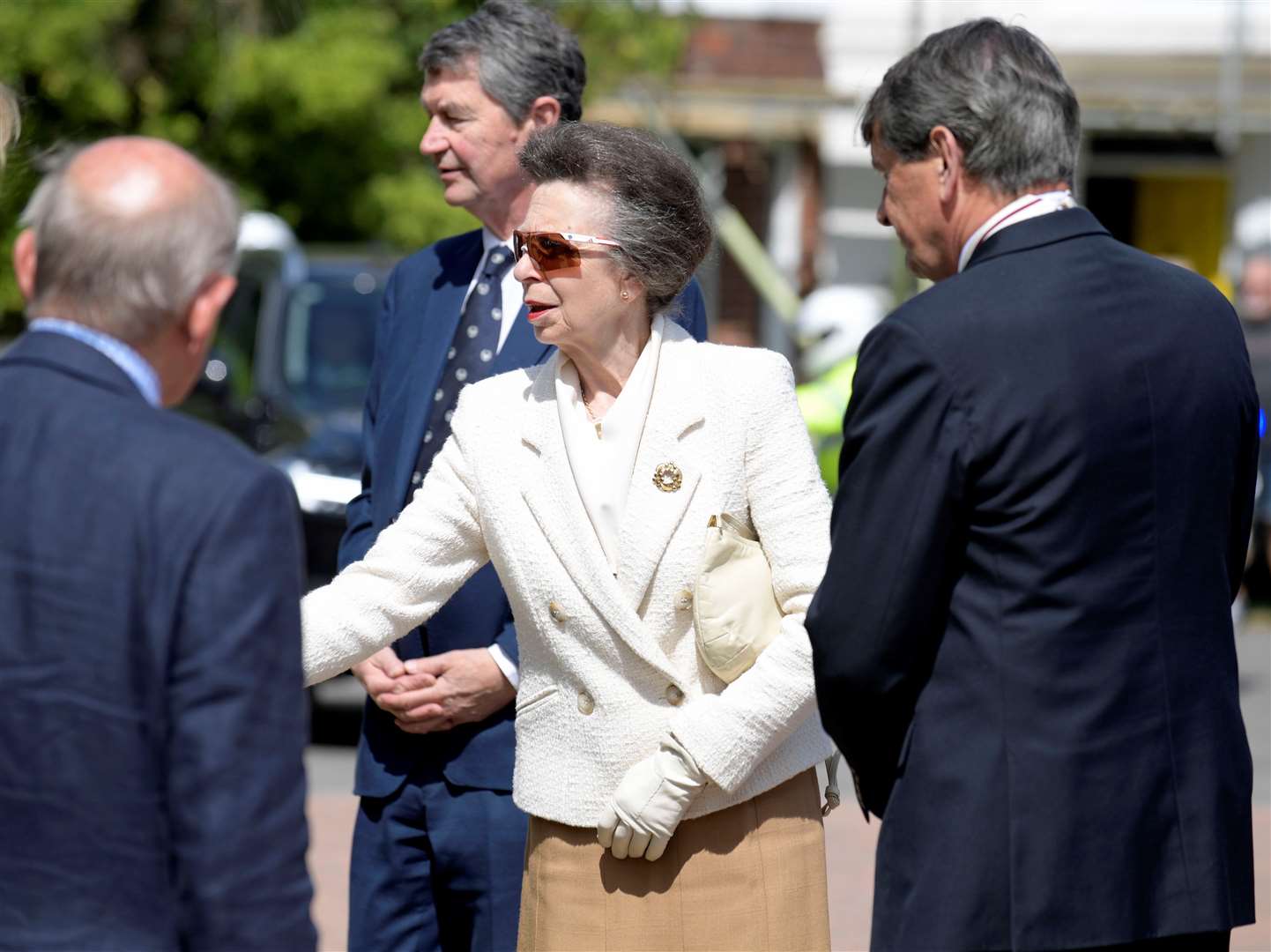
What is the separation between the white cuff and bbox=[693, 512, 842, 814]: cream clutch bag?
610mm

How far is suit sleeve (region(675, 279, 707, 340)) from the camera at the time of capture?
358 cm

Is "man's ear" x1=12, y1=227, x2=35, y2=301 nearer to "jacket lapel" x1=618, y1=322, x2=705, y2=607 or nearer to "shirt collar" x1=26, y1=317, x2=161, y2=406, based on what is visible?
"shirt collar" x1=26, y1=317, x2=161, y2=406

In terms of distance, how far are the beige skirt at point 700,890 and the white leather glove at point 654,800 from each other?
69 mm

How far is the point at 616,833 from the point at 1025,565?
2.72 ft

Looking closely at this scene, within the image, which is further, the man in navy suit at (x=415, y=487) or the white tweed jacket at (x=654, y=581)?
the man in navy suit at (x=415, y=487)

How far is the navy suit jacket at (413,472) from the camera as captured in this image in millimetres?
3611

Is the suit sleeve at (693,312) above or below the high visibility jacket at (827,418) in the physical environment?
above

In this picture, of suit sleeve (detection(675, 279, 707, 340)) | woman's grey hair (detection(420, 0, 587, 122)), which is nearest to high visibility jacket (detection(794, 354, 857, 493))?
woman's grey hair (detection(420, 0, 587, 122))

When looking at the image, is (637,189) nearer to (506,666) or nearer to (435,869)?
(506,666)

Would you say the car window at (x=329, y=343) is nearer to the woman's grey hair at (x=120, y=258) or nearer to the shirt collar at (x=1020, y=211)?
the shirt collar at (x=1020, y=211)

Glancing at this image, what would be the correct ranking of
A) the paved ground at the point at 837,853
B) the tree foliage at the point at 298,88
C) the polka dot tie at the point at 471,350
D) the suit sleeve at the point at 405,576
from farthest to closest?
1. the tree foliage at the point at 298,88
2. the paved ground at the point at 837,853
3. the polka dot tie at the point at 471,350
4. the suit sleeve at the point at 405,576

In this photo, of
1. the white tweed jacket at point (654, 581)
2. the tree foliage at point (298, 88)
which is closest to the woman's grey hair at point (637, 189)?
the white tweed jacket at point (654, 581)

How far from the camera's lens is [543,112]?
389 centimetres

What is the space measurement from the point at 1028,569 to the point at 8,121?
1.76m
